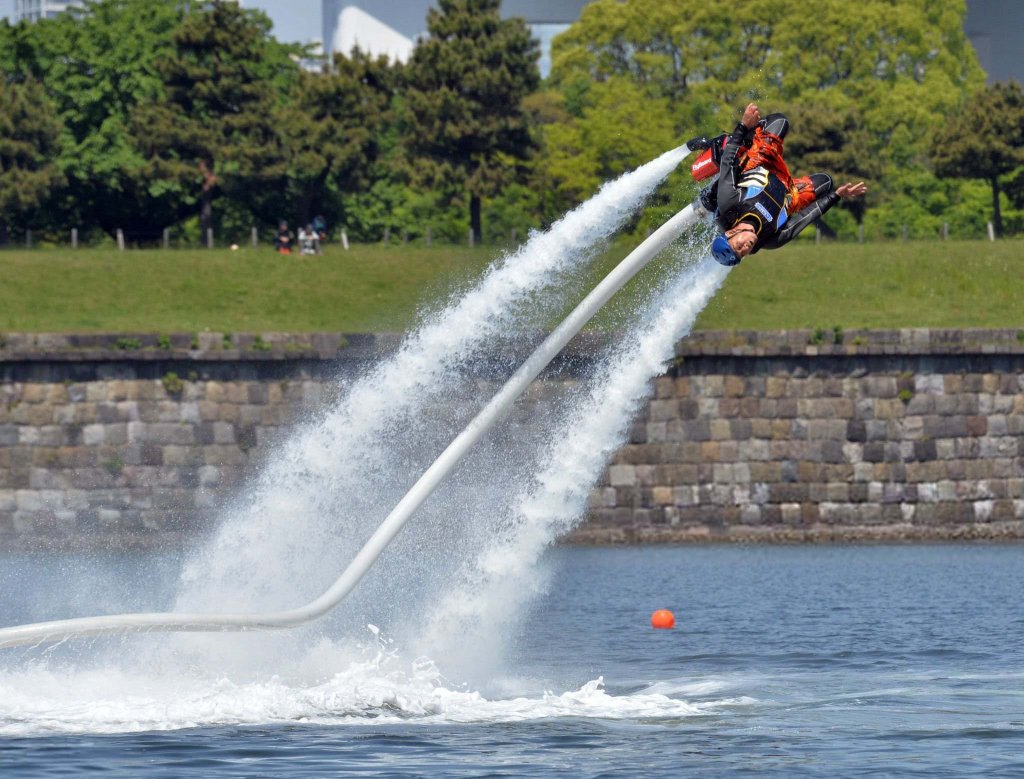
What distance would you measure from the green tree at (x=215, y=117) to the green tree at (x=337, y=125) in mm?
1162

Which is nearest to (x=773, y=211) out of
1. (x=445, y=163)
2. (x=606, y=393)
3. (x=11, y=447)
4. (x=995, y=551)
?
(x=606, y=393)

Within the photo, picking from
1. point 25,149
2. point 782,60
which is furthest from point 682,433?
point 782,60

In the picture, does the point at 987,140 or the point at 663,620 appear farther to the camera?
the point at 987,140

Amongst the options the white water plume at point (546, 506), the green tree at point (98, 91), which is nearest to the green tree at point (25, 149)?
the green tree at point (98, 91)

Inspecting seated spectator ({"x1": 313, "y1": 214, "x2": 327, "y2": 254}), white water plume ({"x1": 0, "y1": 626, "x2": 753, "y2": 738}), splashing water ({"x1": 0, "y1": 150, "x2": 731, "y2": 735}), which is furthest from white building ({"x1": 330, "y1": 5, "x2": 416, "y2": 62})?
white water plume ({"x1": 0, "y1": 626, "x2": 753, "y2": 738})

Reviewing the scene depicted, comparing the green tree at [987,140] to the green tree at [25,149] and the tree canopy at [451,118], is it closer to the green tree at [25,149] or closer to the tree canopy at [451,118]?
the tree canopy at [451,118]

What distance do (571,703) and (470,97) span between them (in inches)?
2275

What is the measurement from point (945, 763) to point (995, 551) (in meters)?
29.3

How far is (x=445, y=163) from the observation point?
8219cm

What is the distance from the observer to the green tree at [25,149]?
82.0 meters

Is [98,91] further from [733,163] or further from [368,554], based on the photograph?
[733,163]

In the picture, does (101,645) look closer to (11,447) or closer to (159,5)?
(11,447)

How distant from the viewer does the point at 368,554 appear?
Answer: 25.7 m

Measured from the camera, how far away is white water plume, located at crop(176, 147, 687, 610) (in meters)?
27.8
